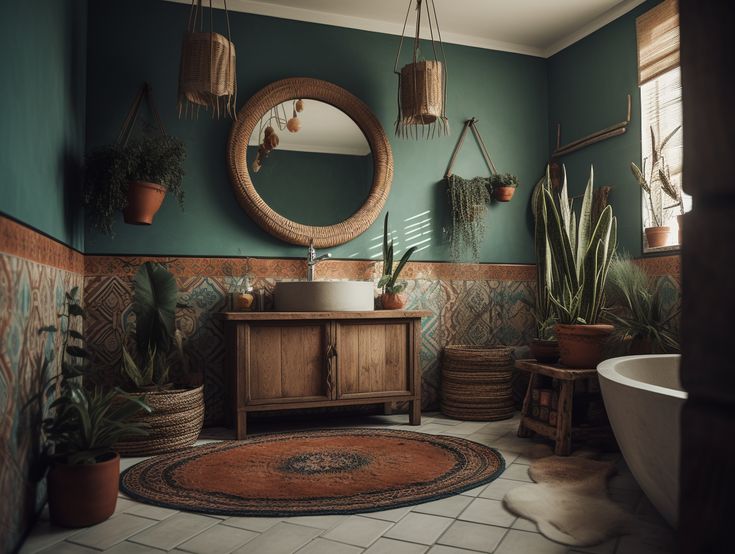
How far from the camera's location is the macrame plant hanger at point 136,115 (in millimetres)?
3588

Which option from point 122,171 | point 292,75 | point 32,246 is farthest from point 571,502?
point 292,75

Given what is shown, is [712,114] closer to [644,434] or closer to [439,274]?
[644,434]

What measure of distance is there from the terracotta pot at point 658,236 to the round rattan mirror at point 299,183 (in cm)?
178

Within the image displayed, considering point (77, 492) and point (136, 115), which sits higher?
point (136, 115)

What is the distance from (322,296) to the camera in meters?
3.44

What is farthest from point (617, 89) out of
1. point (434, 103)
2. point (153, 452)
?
point (153, 452)

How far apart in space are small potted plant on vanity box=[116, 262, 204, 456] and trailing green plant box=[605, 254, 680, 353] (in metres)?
2.47

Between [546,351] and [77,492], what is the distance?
248 centimetres

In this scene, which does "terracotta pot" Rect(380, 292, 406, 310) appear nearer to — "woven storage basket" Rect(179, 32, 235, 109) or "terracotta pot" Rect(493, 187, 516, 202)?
"terracotta pot" Rect(493, 187, 516, 202)

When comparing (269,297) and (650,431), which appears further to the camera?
(269,297)

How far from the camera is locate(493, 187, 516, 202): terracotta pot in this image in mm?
4332

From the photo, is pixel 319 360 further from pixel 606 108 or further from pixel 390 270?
pixel 606 108

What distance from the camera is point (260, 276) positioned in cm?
383

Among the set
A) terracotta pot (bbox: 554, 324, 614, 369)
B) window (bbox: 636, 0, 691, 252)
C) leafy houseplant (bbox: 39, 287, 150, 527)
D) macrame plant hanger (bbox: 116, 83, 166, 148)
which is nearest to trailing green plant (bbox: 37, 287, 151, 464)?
leafy houseplant (bbox: 39, 287, 150, 527)
